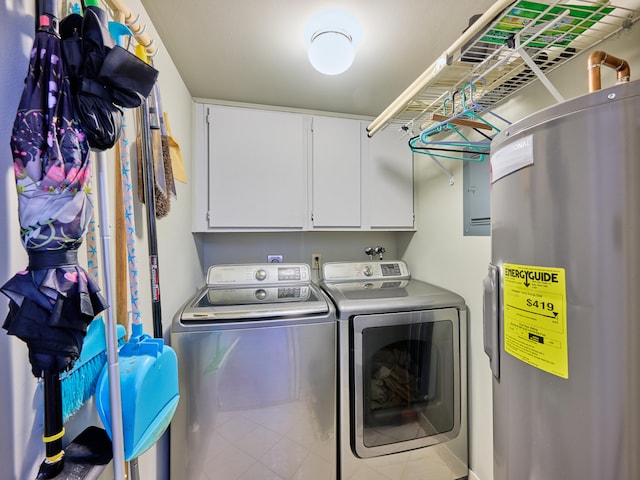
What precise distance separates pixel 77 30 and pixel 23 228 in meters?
0.40

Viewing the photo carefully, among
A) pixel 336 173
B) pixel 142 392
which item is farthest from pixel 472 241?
pixel 142 392

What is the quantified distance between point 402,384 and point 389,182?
4.57ft

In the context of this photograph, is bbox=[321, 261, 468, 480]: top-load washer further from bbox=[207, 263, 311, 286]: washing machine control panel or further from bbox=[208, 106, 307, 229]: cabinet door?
bbox=[208, 106, 307, 229]: cabinet door

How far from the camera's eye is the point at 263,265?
1.86 m

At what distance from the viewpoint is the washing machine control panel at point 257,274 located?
69.6 inches

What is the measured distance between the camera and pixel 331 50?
3.63ft

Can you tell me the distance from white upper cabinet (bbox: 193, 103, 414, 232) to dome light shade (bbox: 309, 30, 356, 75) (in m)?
0.74

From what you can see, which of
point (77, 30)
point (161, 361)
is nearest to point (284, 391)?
point (161, 361)

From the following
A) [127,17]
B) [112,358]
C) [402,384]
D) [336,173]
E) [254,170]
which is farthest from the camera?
[336,173]

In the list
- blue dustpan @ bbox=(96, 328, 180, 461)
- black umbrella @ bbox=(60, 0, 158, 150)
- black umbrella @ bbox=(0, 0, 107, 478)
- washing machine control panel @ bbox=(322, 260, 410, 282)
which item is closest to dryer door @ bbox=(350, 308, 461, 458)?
washing machine control panel @ bbox=(322, 260, 410, 282)

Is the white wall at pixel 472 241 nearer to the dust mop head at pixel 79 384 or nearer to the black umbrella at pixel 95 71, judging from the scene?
the black umbrella at pixel 95 71

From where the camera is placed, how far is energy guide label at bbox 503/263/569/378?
1.87ft

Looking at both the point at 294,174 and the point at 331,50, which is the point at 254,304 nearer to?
the point at 294,174

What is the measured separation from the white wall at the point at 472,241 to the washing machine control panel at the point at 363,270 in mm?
139
